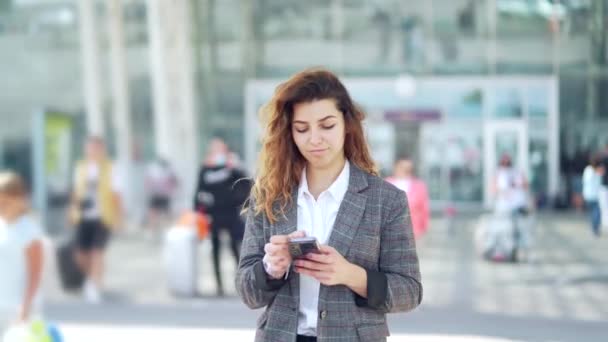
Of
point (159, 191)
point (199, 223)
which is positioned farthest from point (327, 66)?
point (199, 223)

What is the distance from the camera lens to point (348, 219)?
2318 millimetres

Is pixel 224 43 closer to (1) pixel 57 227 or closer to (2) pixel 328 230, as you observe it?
(1) pixel 57 227

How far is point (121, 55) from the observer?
48.7 ft

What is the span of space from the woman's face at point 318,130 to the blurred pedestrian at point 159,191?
33.6 ft

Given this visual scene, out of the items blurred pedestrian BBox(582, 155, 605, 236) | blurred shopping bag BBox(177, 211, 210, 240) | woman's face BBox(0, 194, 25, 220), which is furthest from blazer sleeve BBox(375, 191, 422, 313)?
blurred pedestrian BBox(582, 155, 605, 236)

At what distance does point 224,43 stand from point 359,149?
13.7 metres

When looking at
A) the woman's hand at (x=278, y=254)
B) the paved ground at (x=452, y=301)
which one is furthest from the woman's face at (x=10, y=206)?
the woman's hand at (x=278, y=254)

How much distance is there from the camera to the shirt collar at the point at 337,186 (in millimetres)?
2385

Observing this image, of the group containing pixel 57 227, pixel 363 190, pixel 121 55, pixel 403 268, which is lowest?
pixel 57 227

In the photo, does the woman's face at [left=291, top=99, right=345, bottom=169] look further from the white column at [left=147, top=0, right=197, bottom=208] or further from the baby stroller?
the white column at [left=147, top=0, right=197, bottom=208]

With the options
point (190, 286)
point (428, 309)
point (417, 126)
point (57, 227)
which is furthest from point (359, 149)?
point (417, 126)

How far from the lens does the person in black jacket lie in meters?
8.48

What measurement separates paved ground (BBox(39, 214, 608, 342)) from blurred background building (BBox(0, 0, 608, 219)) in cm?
104

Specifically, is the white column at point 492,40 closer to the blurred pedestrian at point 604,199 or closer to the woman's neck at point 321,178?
the blurred pedestrian at point 604,199
